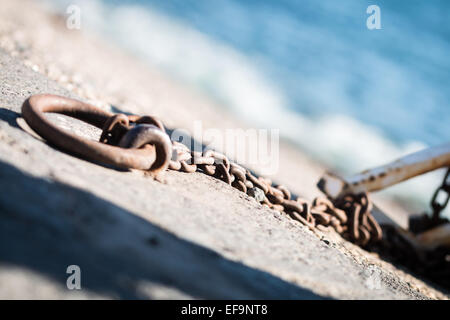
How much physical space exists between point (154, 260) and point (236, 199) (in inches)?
40.2

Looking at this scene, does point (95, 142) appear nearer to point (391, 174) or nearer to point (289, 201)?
point (289, 201)

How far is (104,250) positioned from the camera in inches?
46.6

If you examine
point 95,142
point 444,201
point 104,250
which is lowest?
point 104,250

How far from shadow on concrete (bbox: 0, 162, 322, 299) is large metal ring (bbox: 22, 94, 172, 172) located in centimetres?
26

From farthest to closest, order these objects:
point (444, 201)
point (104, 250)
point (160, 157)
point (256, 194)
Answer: point (444, 201) → point (256, 194) → point (160, 157) → point (104, 250)

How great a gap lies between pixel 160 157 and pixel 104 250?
2.41 ft

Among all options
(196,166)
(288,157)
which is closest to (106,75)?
(288,157)

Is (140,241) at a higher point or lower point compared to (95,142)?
lower

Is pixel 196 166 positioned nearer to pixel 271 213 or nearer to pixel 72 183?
pixel 271 213

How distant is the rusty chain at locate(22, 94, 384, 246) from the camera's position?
65.4 inches

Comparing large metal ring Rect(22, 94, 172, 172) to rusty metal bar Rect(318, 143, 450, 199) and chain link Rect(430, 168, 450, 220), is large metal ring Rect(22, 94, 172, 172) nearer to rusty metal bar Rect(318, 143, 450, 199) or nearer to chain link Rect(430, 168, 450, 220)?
rusty metal bar Rect(318, 143, 450, 199)

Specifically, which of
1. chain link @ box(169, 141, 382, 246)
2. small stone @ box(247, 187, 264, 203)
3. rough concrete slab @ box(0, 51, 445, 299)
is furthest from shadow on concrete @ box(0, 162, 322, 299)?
small stone @ box(247, 187, 264, 203)

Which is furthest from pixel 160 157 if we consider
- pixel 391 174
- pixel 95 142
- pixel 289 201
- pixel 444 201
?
pixel 444 201
